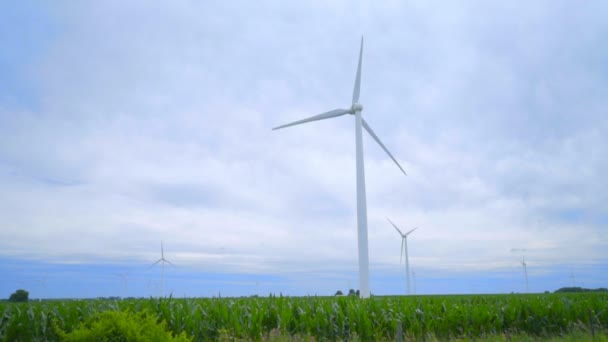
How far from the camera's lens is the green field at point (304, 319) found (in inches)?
556

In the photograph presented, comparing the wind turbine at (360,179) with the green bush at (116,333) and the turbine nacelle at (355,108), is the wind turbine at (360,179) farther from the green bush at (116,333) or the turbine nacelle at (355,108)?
the green bush at (116,333)

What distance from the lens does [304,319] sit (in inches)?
625

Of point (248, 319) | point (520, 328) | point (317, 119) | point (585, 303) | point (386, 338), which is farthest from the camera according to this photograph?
point (317, 119)

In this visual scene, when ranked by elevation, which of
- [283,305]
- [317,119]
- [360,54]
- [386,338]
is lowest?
[386,338]

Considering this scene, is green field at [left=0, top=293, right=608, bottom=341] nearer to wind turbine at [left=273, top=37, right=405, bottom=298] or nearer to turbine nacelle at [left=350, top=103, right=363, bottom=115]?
wind turbine at [left=273, top=37, right=405, bottom=298]

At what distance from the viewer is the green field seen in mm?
14117

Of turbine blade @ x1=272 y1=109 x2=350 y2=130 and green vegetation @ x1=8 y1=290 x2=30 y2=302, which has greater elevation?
turbine blade @ x1=272 y1=109 x2=350 y2=130

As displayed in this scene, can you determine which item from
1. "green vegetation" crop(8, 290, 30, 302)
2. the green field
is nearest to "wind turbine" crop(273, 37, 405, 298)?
the green field

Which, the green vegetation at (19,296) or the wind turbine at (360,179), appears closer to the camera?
the wind turbine at (360,179)

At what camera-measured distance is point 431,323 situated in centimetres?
1733

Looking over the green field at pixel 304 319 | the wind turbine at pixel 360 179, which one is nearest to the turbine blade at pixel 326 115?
the wind turbine at pixel 360 179

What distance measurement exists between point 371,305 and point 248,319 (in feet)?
17.1

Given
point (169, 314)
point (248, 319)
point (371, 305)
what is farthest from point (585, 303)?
point (169, 314)

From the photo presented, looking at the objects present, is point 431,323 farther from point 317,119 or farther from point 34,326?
point 317,119
